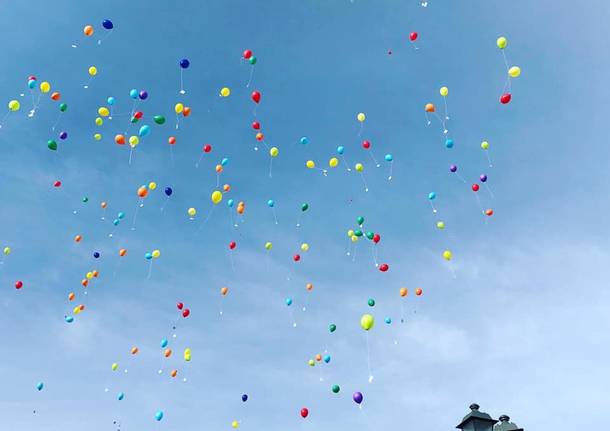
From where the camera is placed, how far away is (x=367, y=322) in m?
10.0

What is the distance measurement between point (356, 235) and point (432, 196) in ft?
6.53

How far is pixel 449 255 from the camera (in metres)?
12.4

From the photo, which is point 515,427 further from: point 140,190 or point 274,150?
point 140,190

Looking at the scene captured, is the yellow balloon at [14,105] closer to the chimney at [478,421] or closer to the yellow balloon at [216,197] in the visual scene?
the yellow balloon at [216,197]

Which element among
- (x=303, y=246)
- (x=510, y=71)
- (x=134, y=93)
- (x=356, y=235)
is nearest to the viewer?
(x=510, y=71)

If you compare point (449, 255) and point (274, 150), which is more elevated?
point (274, 150)

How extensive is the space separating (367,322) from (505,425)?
3908mm

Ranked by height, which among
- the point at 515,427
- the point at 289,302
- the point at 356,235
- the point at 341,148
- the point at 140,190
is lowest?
the point at 515,427

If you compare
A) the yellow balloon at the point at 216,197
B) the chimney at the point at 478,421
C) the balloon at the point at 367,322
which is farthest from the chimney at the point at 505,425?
the yellow balloon at the point at 216,197

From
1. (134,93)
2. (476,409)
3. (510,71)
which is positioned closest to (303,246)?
(134,93)

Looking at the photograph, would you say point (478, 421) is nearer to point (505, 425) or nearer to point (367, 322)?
point (505, 425)

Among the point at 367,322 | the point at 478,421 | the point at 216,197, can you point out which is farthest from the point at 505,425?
the point at 216,197

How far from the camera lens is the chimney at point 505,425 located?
624cm

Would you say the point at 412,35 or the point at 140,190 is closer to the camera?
the point at 412,35
